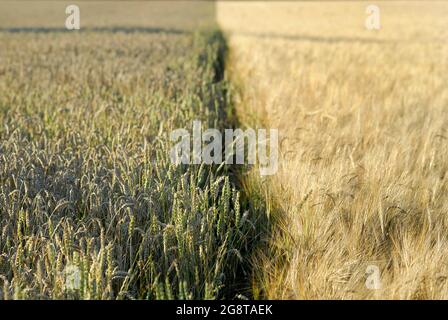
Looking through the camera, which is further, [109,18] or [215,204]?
[109,18]

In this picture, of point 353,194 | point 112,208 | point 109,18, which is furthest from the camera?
point 109,18

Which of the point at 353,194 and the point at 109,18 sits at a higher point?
the point at 109,18

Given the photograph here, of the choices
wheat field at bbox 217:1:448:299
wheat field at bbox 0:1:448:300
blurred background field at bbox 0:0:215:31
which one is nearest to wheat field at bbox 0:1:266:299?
wheat field at bbox 0:1:448:300

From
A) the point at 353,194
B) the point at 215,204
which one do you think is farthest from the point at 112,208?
the point at 353,194

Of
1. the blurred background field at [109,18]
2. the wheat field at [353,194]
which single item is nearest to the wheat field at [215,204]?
the wheat field at [353,194]

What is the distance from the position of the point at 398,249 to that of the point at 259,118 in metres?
2.16

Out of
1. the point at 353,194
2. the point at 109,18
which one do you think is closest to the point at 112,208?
the point at 353,194

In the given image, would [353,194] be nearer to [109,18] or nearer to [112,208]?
[112,208]

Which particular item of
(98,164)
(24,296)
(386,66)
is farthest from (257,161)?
(386,66)

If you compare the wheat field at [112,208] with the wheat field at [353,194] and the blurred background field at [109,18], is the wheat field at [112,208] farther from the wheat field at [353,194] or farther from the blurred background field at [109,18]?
the blurred background field at [109,18]

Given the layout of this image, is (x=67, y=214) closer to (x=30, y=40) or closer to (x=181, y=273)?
(x=181, y=273)

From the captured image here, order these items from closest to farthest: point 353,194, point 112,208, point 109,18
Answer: point 112,208, point 353,194, point 109,18

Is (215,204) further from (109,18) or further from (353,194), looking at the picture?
(109,18)

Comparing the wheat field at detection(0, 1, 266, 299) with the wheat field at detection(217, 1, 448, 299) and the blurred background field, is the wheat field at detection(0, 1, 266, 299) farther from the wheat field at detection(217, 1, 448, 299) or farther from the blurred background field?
the blurred background field
